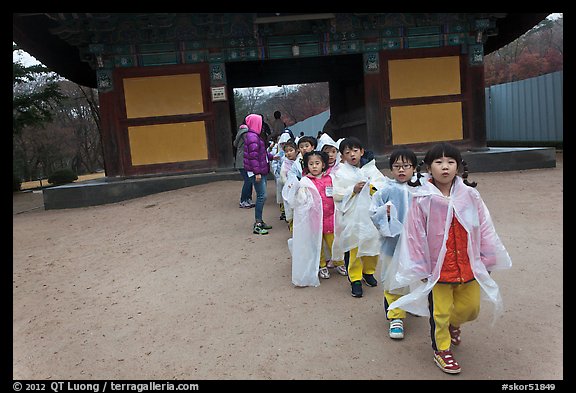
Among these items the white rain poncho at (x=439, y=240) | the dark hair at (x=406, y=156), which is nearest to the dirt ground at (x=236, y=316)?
the white rain poncho at (x=439, y=240)

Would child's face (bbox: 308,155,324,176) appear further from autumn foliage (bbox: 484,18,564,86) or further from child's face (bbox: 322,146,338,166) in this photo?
autumn foliage (bbox: 484,18,564,86)

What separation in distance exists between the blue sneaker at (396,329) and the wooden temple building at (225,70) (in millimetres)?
7723

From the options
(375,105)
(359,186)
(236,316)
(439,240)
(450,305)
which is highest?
(375,105)

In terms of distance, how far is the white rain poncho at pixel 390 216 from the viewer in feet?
9.55

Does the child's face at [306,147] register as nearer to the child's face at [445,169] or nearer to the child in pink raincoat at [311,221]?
the child in pink raincoat at [311,221]

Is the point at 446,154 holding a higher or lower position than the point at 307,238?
higher

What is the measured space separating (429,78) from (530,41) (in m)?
31.8

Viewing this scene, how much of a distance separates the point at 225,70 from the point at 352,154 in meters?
6.97

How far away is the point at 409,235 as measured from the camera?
8.23 feet

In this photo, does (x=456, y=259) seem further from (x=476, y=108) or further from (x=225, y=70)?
(x=476, y=108)

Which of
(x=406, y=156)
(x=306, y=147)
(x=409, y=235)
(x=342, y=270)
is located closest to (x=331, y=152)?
(x=306, y=147)

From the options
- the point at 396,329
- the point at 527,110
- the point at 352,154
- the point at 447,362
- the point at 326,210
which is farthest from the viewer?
the point at 527,110

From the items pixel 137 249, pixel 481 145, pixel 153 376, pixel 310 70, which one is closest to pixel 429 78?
pixel 481 145

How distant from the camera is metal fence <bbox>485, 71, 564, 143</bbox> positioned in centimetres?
1390
